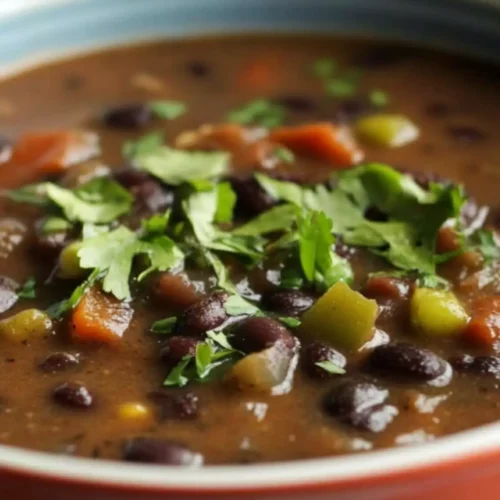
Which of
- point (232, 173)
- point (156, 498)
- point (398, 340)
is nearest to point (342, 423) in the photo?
point (398, 340)

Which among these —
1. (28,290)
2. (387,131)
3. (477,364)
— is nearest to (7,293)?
(28,290)

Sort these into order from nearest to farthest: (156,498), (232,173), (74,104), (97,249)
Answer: (156,498) < (97,249) < (232,173) < (74,104)

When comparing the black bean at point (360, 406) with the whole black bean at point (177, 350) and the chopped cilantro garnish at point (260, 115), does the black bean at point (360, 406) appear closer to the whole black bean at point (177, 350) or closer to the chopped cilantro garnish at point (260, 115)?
the whole black bean at point (177, 350)

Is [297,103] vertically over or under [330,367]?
under

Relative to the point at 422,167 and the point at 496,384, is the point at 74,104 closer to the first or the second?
the point at 422,167

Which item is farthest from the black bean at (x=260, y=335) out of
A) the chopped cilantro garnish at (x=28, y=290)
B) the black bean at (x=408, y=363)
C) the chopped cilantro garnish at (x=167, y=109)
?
the chopped cilantro garnish at (x=167, y=109)

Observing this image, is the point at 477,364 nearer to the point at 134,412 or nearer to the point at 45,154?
the point at 134,412
